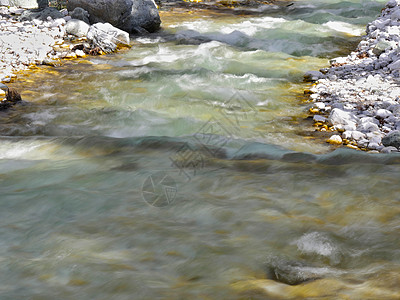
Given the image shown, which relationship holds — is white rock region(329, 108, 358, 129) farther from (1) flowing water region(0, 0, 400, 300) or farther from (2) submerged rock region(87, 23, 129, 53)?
(2) submerged rock region(87, 23, 129, 53)

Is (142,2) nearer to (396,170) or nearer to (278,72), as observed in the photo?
(278,72)

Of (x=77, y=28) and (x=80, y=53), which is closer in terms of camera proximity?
(x=80, y=53)

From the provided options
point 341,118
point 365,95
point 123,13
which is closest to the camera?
point 341,118

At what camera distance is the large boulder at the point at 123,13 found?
11359 mm

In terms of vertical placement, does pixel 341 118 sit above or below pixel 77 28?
below

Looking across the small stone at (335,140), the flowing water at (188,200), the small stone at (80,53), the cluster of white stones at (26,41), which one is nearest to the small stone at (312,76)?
the flowing water at (188,200)

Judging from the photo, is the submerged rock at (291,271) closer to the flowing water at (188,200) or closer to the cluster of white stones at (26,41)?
the flowing water at (188,200)

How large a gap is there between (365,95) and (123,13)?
7687 mm

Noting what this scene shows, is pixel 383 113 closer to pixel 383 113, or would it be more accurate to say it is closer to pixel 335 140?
pixel 383 113

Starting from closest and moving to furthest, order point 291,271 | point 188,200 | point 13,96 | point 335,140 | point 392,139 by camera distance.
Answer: point 291,271, point 188,200, point 392,139, point 335,140, point 13,96

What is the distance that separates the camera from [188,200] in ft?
11.0

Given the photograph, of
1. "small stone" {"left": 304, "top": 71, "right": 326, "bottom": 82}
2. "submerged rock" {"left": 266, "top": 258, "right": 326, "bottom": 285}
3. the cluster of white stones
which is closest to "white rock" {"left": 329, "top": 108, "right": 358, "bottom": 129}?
"small stone" {"left": 304, "top": 71, "right": 326, "bottom": 82}

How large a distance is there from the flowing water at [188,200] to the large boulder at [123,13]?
4719 mm

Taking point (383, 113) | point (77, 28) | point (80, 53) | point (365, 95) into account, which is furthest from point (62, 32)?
point (383, 113)
